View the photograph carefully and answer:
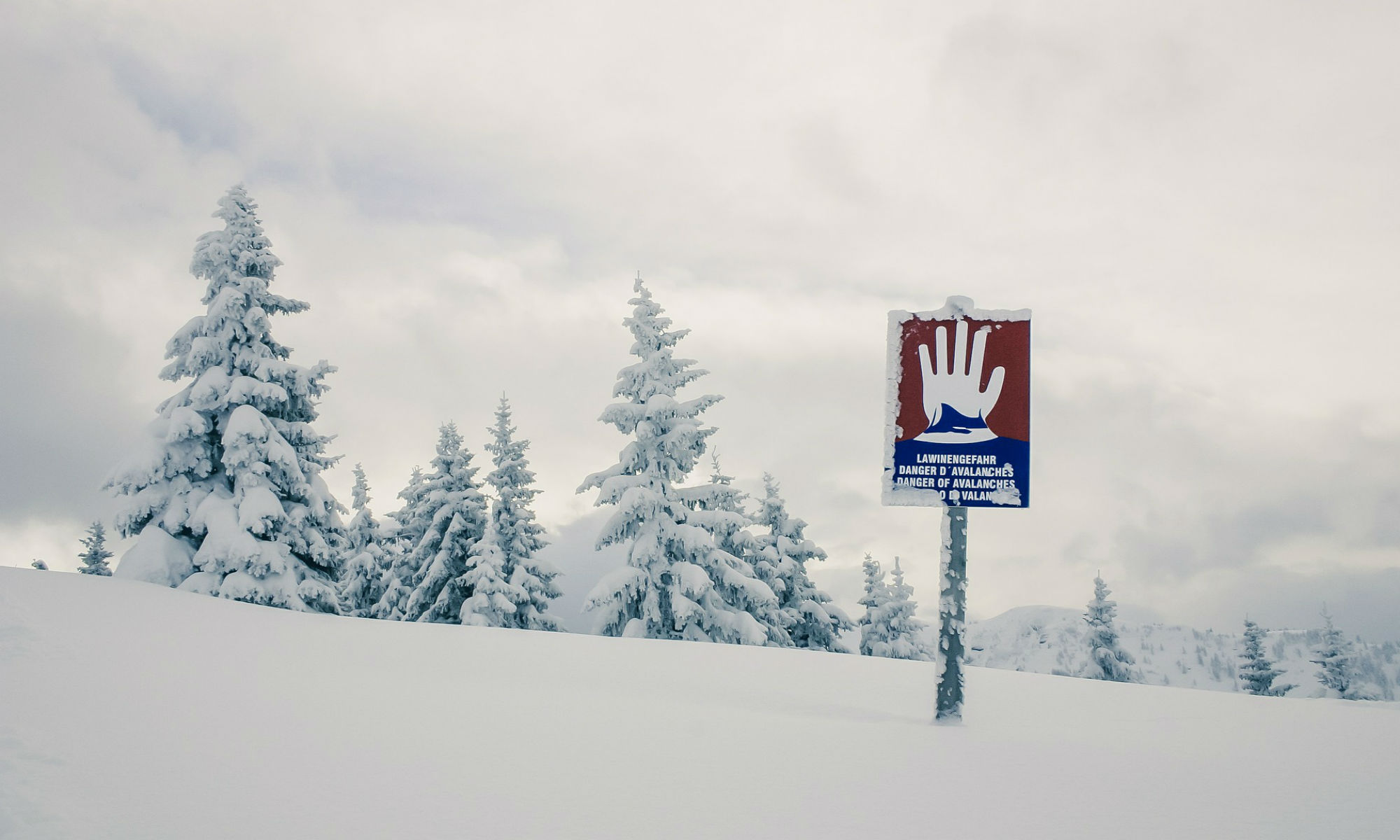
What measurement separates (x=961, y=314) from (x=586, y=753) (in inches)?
231

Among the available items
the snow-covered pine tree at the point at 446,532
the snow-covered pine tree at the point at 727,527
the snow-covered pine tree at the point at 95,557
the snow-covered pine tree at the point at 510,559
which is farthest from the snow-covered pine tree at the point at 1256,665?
the snow-covered pine tree at the point at 95,557

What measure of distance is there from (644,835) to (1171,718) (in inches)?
277

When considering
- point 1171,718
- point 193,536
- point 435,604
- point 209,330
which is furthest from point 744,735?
point 435,604

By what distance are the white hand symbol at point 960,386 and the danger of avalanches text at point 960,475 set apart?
8.2 inches

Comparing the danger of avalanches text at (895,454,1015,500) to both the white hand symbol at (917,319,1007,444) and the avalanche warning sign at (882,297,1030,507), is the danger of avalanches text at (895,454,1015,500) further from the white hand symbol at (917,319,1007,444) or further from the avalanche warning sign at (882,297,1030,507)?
the white hand symbol at (917,319,1007,444)

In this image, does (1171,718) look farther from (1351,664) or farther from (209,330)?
(1351,664)

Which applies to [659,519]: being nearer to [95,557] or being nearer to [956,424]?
[956,424]

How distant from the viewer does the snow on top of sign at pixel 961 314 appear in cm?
816

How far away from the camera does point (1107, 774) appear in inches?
211

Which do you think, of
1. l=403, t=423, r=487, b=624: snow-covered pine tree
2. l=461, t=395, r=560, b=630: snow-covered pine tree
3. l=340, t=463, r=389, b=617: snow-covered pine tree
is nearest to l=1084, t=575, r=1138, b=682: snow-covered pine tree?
l=461, t=395, r=560, b=630: snow-covered pine tree

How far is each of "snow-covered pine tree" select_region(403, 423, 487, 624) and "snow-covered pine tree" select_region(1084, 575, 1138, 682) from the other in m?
28.5

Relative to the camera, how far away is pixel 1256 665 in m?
39.8

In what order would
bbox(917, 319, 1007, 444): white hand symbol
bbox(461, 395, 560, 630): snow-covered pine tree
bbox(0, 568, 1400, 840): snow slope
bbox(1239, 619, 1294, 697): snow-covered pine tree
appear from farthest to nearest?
1. bbox(1239, 619, 1294, 697): snow-covered pine tree
2. bbox(461, 395, 560, 630): snow-covered pine tree
3. bbox(917, 319, 1007, 444): white hand symbol
4. bbox(0, 568, 1400, 840): snow slope

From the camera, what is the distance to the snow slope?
3.89m
